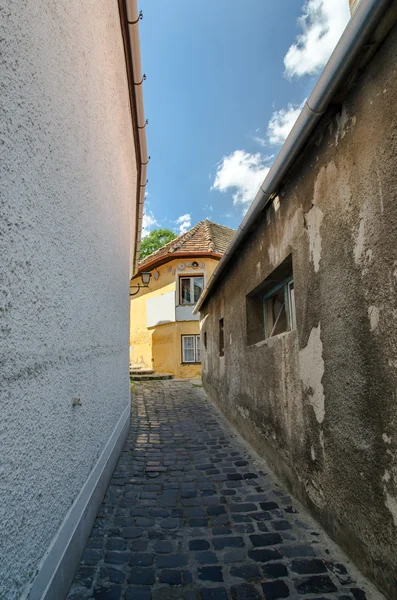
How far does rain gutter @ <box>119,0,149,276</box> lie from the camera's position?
387 cm

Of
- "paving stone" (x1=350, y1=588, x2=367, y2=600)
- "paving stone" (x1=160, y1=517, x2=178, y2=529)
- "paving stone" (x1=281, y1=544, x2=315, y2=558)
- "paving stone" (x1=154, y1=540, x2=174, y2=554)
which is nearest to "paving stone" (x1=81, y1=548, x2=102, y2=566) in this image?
"paving stone" (x1=154, y1=540, x2=174, y2=554)

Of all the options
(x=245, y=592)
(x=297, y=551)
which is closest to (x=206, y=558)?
(x=245, y=592)

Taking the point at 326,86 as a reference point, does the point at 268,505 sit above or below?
below

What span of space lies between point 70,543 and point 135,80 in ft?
17.0

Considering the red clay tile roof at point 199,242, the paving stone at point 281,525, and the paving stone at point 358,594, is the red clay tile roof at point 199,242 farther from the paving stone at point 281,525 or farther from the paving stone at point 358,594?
the paving stone at point 358,594

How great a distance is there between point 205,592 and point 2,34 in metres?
2.83

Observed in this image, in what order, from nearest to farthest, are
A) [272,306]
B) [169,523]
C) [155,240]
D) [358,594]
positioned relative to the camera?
[358,594] < [169,523] < [272,306] < [155,240]

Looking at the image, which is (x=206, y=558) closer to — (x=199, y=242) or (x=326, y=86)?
(x=326, y=86)

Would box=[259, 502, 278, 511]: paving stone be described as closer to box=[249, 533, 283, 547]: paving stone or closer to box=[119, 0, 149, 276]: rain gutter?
box=[249, 533, 283, 547]: paving stone

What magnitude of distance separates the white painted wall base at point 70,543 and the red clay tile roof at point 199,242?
42.5ft

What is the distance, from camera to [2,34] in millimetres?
1240

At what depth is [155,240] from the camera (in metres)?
28.1

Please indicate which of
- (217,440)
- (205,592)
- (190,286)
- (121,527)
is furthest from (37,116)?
(190,286)

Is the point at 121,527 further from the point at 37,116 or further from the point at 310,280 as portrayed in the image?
the point at 37,116
